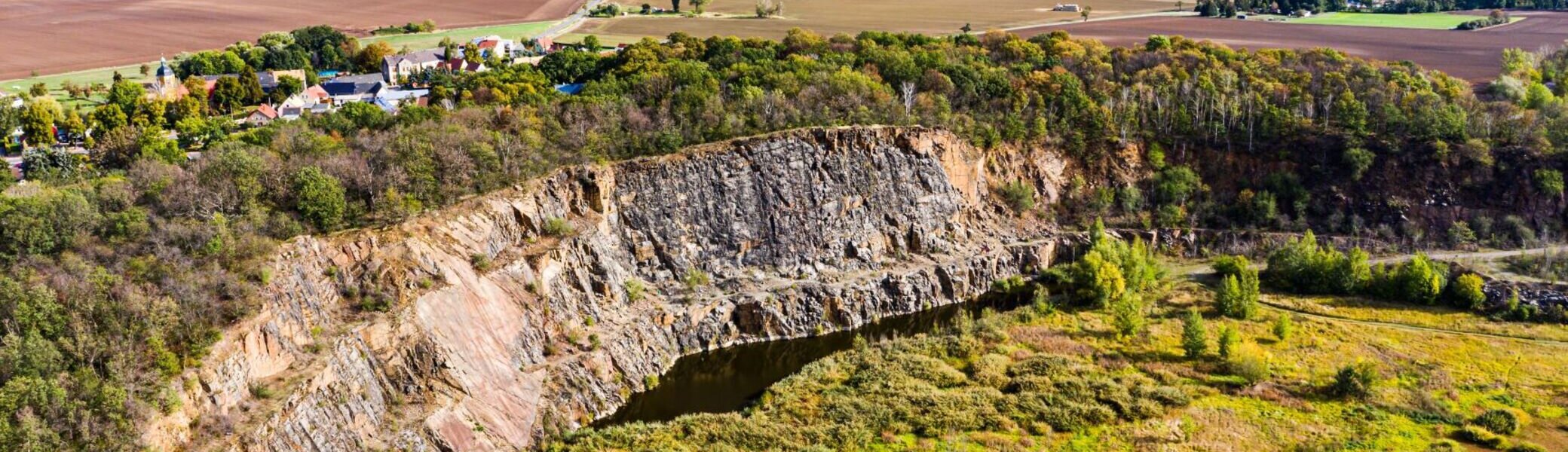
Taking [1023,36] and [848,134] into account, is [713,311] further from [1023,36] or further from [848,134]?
[1023,36]

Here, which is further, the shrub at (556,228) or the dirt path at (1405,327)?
the dirt path at (1405,327)

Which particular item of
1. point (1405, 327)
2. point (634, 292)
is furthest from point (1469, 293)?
point (634, 292)

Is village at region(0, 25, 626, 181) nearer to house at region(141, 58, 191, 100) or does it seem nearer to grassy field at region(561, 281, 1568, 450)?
house at region(141, 58, 191, 100)

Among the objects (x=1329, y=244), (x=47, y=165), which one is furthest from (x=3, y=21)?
(x=1329, y=244)

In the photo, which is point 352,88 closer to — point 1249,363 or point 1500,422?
point 1249,363

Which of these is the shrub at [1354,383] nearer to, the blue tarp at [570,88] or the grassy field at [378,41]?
the blue tarp at [570,88]

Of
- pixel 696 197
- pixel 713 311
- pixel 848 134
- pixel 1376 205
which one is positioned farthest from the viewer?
pixel 1376 205

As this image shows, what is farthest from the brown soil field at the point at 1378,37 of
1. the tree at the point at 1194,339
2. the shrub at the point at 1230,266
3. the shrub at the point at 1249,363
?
the tree at the point at 1194,339
